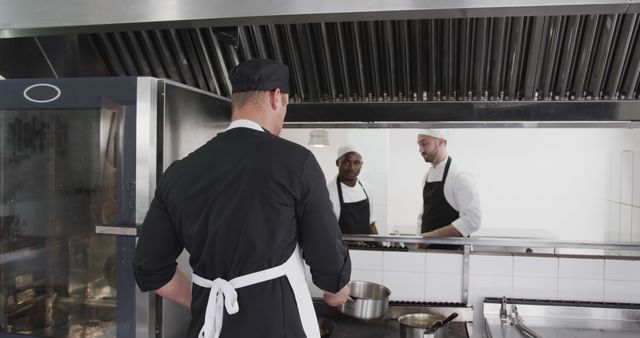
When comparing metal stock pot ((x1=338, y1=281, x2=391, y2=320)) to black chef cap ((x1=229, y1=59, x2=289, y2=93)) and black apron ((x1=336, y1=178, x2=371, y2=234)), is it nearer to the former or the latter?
black apron ((x1=336, y1=178, x2=371, y2=234))

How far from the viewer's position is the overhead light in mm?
2336

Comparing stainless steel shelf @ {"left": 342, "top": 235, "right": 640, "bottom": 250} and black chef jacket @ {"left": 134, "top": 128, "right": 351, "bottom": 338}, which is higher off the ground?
black chef jacket @ {"left": 134, "top": 128, "right": 351, "bottom": 338}

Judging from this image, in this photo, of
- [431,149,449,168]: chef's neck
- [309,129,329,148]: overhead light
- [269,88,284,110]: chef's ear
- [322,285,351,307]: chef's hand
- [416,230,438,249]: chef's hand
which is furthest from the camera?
[309,129,329,148]: overhead light

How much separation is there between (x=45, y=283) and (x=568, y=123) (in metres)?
1.94

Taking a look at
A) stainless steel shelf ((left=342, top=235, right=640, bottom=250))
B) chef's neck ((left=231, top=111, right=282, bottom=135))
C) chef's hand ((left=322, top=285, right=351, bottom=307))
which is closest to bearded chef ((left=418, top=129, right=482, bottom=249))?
stainless steel shelf ((left=342, top=235, right=640, bottom=250))

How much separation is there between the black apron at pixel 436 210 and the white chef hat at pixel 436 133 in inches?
8.2

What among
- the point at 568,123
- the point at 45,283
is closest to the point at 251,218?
the point at 45,283

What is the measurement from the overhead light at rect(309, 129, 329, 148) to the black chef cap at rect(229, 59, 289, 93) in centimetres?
115

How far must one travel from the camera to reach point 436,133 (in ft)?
7.06

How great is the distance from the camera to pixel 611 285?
75.7 inches

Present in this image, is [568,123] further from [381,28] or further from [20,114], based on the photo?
[20,114]

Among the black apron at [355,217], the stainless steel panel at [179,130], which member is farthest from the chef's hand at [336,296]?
the black apron at [355,217]

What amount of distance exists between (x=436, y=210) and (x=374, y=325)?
1.96ft

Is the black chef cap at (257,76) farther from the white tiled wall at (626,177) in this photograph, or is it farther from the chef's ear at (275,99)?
the white tiled wall at (626,177)
